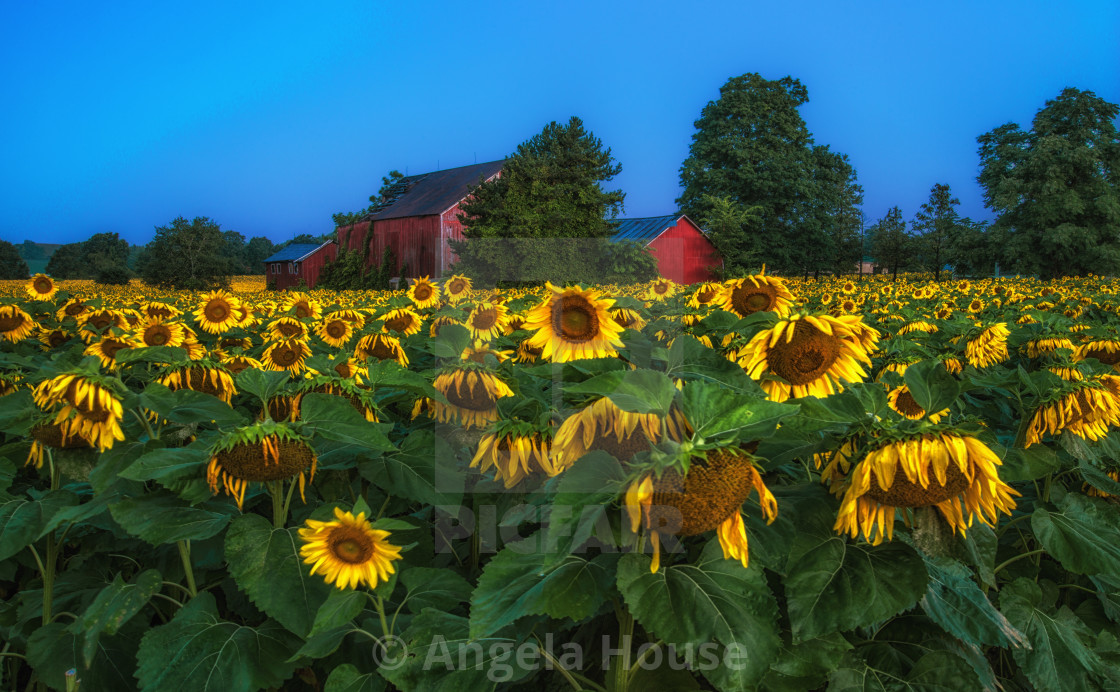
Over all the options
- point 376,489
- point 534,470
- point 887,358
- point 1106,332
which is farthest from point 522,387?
point 1106,332

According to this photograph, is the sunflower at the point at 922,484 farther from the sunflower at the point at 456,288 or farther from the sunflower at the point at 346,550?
the sunflower at the point at 456,288

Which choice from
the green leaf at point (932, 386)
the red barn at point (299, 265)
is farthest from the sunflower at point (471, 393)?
the red barn at point (299, 265)

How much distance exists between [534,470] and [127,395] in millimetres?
1304

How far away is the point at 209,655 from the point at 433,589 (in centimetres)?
57

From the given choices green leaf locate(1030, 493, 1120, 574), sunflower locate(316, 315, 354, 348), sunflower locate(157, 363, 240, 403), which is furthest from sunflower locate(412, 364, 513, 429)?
sunflower locate(316, 315, 354, 348)

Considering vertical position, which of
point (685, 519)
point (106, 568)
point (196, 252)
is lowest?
point (106, 568)

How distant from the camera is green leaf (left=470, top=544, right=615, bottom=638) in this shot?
992 mm

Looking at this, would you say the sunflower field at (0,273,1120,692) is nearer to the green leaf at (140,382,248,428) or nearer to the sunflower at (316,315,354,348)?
the green leaf at (140,382,248,428)

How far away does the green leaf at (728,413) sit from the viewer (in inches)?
36.4

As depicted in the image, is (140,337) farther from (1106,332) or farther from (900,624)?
(1106,332)

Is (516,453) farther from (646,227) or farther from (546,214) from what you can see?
(646,227)

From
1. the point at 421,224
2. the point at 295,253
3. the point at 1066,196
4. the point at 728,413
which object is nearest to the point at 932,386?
the point at 728,413

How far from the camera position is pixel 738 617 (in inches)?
38.7

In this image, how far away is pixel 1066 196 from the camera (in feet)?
120
